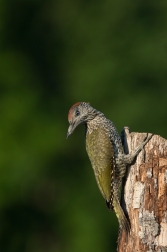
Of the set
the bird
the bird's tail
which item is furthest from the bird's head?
the bird's tail

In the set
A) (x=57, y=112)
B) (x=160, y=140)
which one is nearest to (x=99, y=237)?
(x=57, y=112)

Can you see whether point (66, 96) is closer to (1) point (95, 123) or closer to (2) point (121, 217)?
(1) point (95, 123)

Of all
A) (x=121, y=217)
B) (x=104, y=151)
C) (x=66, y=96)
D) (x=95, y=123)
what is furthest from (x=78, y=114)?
(x=66, y=96)

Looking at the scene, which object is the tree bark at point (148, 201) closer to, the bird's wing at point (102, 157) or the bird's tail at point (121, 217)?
the bird's tail at point (121, 217)

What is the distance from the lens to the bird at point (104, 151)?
318 inches

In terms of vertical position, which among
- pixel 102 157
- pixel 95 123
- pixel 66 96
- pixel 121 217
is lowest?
pixel 121 217

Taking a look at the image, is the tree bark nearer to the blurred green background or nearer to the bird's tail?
the bird's tail

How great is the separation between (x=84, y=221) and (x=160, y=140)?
321 inches

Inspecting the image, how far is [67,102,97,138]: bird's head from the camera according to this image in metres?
8.59

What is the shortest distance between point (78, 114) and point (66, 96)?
Answer: 386 inches

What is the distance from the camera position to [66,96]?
1842 centimetres

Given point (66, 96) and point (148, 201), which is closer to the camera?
point (148, 201)

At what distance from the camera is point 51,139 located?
15625 millimetres

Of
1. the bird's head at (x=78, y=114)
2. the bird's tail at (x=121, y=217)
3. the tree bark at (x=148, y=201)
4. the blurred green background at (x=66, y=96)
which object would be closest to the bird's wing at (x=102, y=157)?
the bird's head at (x=78, y=114)
